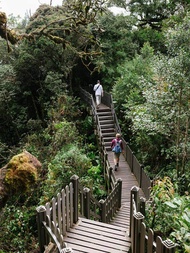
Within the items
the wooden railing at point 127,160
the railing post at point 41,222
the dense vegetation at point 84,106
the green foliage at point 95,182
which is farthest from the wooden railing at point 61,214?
the green foliage at point 95,182

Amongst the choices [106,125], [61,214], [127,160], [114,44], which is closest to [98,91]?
[106,125]

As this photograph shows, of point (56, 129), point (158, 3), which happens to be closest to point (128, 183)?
point (56, 129)

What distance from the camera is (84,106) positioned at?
65.2 feet

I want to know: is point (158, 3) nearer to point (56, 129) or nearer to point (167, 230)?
point (56, 129)

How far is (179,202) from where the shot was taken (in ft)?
16.9

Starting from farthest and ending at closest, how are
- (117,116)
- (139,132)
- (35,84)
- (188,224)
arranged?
(35,84) → (117,116) → (139,132) → (188,224)

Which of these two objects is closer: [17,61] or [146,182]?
[146,182]

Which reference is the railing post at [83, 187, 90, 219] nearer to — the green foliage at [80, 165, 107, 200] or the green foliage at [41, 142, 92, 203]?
the green foliage at [41, 142, 92, 203]

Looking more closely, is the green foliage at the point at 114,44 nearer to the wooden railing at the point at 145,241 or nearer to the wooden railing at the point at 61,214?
the wooden railing at the point at 61,214

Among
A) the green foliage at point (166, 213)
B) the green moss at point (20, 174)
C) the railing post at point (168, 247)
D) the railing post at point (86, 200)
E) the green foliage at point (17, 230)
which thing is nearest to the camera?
the railing post at point (168, 247)

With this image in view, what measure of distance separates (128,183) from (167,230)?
640cm

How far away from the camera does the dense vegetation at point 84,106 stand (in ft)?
29.9

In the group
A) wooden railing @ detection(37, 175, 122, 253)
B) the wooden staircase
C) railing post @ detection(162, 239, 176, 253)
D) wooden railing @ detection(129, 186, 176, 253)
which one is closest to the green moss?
wooden railing @ detection(37, 175, 122, 253)

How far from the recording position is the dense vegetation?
29.9 ft
